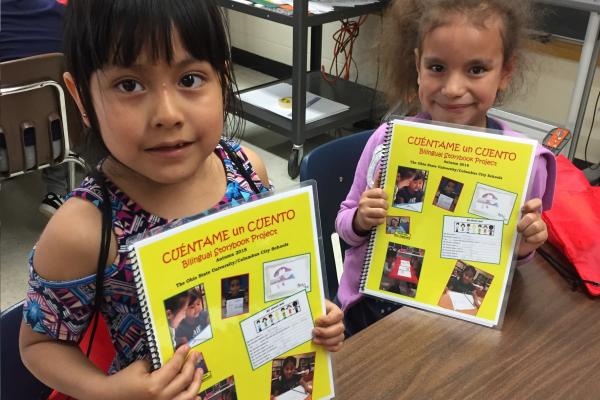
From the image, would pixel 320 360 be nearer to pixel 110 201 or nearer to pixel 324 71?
pixel 110 201

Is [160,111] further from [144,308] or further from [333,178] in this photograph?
[333,178]

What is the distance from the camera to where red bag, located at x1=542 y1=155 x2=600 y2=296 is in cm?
102

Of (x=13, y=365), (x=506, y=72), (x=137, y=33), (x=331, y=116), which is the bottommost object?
(x=331, y=116)

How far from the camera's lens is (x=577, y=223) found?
109 centimetres

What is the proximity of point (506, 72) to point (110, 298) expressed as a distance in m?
0.86

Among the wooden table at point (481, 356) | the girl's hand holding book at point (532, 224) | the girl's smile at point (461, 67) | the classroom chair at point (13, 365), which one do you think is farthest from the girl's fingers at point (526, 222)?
the classroom chair at point (13, 365)

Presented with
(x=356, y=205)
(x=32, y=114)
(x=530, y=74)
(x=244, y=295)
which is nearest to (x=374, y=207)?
(x=356, y=205)

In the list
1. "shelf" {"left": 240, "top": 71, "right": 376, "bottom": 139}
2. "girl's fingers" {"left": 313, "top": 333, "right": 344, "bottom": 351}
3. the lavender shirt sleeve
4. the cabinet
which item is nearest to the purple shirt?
the lavender shirt sleeve

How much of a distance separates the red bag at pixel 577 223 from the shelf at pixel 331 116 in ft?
5.97

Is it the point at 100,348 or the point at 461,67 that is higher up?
the point at 461,67

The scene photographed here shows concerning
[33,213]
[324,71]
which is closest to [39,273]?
[33,213]

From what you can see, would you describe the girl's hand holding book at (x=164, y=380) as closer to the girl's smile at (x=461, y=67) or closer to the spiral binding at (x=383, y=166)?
the spiral binding at (x=383, y=166)

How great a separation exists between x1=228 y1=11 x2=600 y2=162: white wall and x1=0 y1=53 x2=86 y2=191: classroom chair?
1174 millimetres

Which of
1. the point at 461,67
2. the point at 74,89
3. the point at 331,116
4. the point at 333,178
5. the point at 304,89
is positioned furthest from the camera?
the point at 331,116
